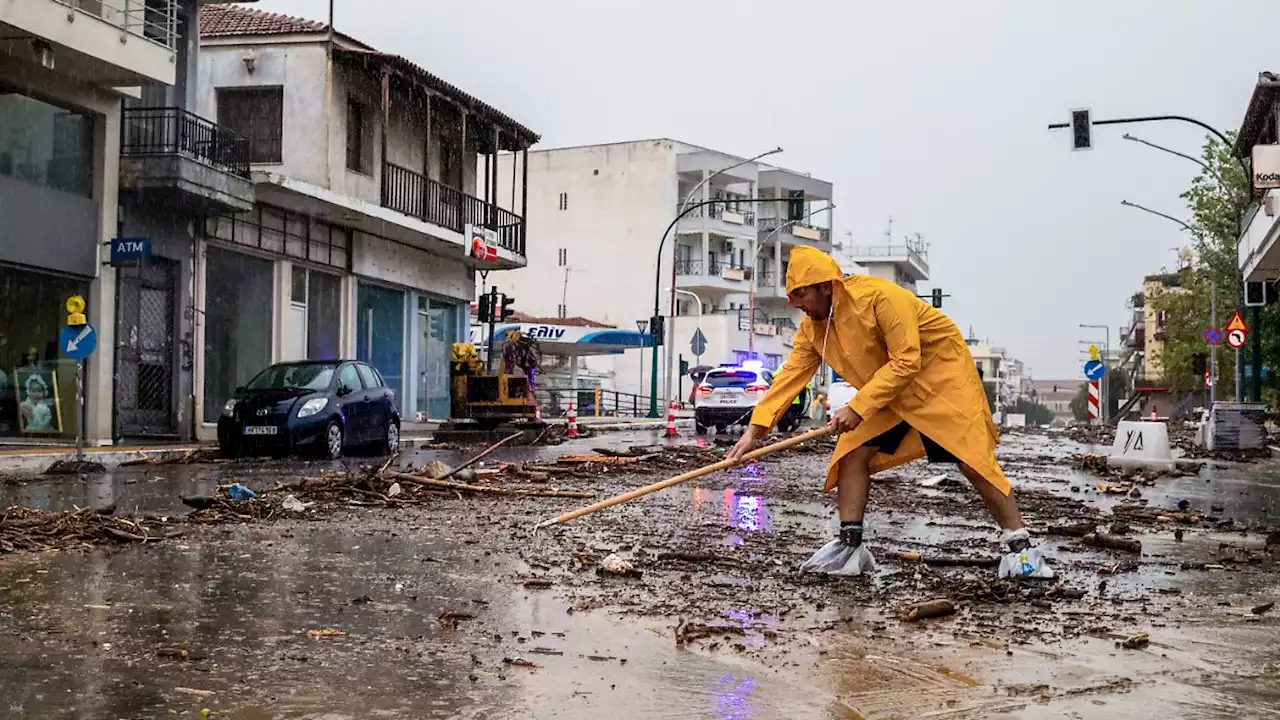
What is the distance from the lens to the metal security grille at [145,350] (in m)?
22.0

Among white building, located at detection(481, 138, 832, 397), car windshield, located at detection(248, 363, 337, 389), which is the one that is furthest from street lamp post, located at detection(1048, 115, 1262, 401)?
white building, located at detection(481, 138, 832, 397)

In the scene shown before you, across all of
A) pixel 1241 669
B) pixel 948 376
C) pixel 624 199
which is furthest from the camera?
pixel 624 199

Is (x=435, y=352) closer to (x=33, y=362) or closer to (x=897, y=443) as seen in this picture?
(x=33, y=362)

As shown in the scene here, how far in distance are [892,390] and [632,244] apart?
210 ft

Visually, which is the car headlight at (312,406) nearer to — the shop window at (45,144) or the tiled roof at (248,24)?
the shop window at (45,144)

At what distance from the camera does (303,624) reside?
521cm

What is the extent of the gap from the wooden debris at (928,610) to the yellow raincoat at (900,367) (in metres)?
1.05

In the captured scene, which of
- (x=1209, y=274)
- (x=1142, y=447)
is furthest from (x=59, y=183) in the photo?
(x=1209, y=274)

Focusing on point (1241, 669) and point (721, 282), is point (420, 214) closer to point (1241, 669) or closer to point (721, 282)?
point (1241, 669)

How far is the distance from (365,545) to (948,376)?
3494mm

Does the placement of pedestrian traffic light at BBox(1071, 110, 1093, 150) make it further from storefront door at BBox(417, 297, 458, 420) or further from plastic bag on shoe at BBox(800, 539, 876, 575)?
plastic bag on shoe at BBox(800, 539, 876, 575)

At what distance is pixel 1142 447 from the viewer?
17.7 meters

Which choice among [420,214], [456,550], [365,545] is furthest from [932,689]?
[420,214]

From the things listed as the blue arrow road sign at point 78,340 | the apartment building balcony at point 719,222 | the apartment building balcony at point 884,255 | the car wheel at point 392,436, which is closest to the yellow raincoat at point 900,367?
the blue arrow road sign at point 78,340
